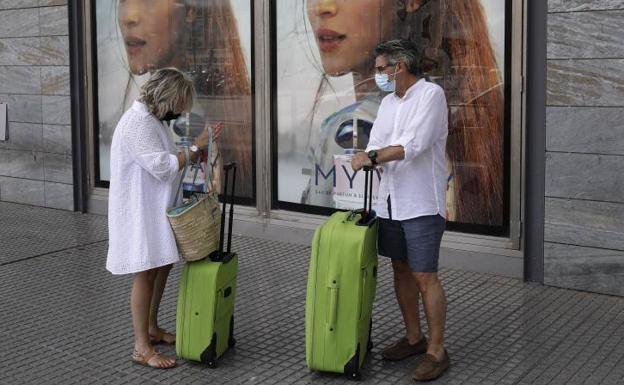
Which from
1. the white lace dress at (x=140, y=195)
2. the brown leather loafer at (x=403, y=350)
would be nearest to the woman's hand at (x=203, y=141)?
the white lace dress at (x=140, y=195)

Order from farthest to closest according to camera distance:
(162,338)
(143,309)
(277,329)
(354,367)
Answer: (277,329), (162,338), (143,309), (354,367)

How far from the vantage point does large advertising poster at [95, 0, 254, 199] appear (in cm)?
807

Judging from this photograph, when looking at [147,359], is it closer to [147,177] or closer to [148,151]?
[147,177]

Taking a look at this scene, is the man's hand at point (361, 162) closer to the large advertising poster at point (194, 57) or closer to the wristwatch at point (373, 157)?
the wristwatch at point (373, 157)

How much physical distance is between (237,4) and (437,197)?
13.5 ft

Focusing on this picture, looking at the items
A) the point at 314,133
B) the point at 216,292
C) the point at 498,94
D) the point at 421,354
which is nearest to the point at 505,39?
the point at 498,94

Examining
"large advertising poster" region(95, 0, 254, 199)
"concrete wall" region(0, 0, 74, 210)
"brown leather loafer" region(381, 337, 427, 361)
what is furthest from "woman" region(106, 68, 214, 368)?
"concrete wall" region(0, 0, 74, 210)

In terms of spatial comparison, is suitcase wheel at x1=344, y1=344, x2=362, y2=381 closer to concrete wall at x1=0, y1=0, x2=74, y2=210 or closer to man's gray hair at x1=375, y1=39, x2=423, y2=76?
man's gray hair at x1=375, y1=39, x2=423, y2=76

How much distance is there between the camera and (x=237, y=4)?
8.00m

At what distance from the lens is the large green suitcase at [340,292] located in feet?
14.1

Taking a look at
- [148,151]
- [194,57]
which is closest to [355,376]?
[148,151]

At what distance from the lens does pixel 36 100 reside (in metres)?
9.75

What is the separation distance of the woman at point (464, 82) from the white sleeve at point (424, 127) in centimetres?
223

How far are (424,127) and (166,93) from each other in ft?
4.25
